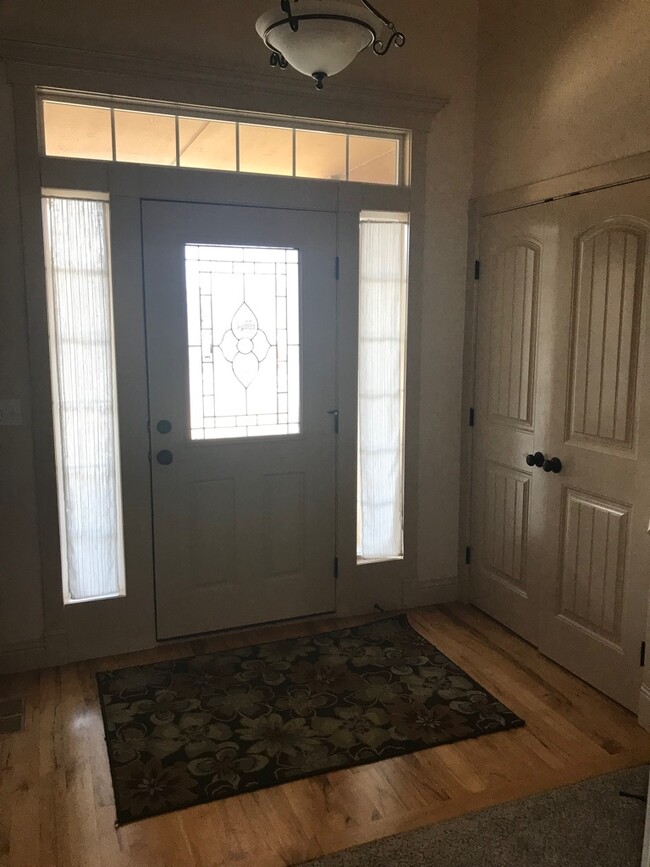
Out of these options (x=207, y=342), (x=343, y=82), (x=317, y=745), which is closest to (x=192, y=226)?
(x=207, y=342)

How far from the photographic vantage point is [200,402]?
3.36 meters

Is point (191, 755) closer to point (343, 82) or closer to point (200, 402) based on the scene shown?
point (200, 402)

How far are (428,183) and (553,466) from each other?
63.7 inches

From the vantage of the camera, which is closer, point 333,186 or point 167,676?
point 167,676

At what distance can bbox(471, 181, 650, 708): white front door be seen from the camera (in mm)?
2779

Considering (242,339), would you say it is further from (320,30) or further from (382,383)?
(320,30)

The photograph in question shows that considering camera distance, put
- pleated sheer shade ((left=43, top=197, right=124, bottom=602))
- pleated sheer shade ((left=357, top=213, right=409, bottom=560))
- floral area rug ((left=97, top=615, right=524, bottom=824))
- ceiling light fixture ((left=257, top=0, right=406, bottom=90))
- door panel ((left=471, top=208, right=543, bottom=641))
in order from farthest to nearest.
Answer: pleated sheer shade ((left=357, top=213, right=409, bottom=560)) → door panel ((left=471, top=208, right=543, bottom=641)) → pleated sheer shade ((left=43, top=197, right=124, bottom=602)) → floral area rug ((left=97, top=615, right=524, bottom=824)) → ceiling light fixture ((left=257, top=0, right=406, bottom=90))

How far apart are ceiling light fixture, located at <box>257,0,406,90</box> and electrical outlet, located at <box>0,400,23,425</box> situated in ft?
6.33

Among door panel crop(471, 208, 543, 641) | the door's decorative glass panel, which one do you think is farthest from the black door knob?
the door's decorative glass panel

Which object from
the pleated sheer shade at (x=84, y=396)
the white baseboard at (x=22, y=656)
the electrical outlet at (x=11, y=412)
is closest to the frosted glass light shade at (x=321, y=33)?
the pleated sheer shade at (x=84, y=396)

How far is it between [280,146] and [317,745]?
8.83 ft

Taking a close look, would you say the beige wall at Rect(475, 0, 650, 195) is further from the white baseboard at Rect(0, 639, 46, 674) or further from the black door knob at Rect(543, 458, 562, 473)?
the white baseboard at Rect(0, 639, 46, 674)

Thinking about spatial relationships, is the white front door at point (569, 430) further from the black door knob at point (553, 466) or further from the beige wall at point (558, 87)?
the beige wall at point (558, 87)

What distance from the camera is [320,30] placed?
1742 mm
